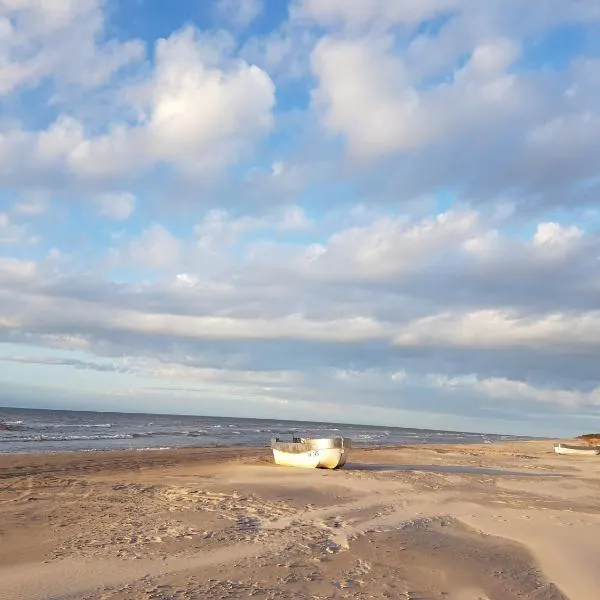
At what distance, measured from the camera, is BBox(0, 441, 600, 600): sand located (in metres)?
8.68

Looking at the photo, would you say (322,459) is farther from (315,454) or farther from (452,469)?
(452,469)

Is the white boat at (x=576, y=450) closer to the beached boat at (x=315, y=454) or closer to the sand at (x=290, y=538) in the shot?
the sand at (x=290, y=538)

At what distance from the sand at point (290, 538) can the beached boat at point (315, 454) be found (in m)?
3.33

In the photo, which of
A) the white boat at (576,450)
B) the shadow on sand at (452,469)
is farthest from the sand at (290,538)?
the white boat at (576,450)

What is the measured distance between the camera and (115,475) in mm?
22203

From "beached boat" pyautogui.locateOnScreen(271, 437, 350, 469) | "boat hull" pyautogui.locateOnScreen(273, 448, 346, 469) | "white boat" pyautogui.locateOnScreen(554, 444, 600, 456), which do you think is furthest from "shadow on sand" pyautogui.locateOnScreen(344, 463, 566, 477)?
"white boat" pyautogui.locateOnScreen(554, 444, 600, 456)

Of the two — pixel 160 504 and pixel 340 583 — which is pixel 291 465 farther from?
pixel 340 583

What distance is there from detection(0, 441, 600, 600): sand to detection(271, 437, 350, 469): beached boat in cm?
333

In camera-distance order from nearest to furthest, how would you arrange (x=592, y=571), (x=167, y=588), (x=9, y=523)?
(x=167, y=588)
(x=592, y=571)
(x=9, y=523)

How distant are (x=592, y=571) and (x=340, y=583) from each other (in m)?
5.03

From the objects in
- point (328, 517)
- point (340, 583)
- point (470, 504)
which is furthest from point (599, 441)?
point (340, 583)

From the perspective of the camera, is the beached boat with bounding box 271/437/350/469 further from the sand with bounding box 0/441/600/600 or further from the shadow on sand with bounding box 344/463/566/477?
the sand with bounding box 0/441/600/600

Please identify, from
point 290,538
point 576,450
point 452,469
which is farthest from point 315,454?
point 576,450

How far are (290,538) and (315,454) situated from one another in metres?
14.2
